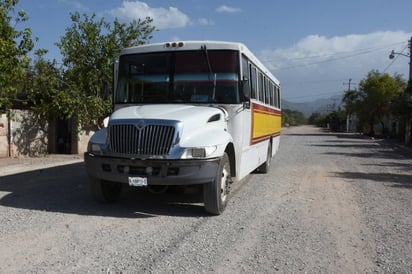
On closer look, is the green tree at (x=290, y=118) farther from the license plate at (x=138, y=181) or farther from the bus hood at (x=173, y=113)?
the license plate at (x=138, y=181)

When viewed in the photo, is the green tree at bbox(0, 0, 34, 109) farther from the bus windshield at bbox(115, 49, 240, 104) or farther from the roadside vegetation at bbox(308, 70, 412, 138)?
the roadside vegetation at bbox(308, 70, 412, 138)

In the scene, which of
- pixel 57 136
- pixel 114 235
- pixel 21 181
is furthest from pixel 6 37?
pixel 114 235

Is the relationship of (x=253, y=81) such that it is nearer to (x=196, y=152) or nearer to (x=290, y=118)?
(x=196, y=152)

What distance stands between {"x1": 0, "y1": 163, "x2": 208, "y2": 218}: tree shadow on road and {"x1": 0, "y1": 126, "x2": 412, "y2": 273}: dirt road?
2 centimetres

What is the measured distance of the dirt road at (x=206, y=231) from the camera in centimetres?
435

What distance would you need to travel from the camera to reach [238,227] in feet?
19.0

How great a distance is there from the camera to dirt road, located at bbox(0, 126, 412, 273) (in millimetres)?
4348

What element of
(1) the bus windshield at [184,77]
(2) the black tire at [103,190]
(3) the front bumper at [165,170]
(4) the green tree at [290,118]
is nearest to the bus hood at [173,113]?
(1) the bus windshield at [184,77]

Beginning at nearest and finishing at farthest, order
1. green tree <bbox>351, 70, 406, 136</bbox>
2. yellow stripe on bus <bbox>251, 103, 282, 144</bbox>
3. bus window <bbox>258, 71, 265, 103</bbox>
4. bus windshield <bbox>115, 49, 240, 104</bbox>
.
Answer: bus windshield <bbox>115, 49, 240, 104</bbox>
yellow stripe on bus <bbox>251, 103, 282, 144</bbox>
bus window <bbox>258, 71, 265, 103</bbox>
green tree <bbox>351, 70, 406, 136</bbox>

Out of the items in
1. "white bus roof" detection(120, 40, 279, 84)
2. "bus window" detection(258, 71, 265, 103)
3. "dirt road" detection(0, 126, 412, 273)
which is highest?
"white bus roof" detection(120, 40, 279, 84)

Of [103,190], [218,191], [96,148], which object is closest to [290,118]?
[103,190]

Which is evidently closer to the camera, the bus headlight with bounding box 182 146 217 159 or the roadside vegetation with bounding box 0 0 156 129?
the bus headlight with bounding box 182 146 217 159

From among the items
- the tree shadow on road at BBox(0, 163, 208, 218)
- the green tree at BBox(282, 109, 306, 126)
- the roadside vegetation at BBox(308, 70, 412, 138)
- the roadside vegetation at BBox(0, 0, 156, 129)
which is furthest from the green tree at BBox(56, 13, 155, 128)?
the green tree at BBox(282, 109, 306, 126)

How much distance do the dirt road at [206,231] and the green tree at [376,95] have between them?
121 ft
